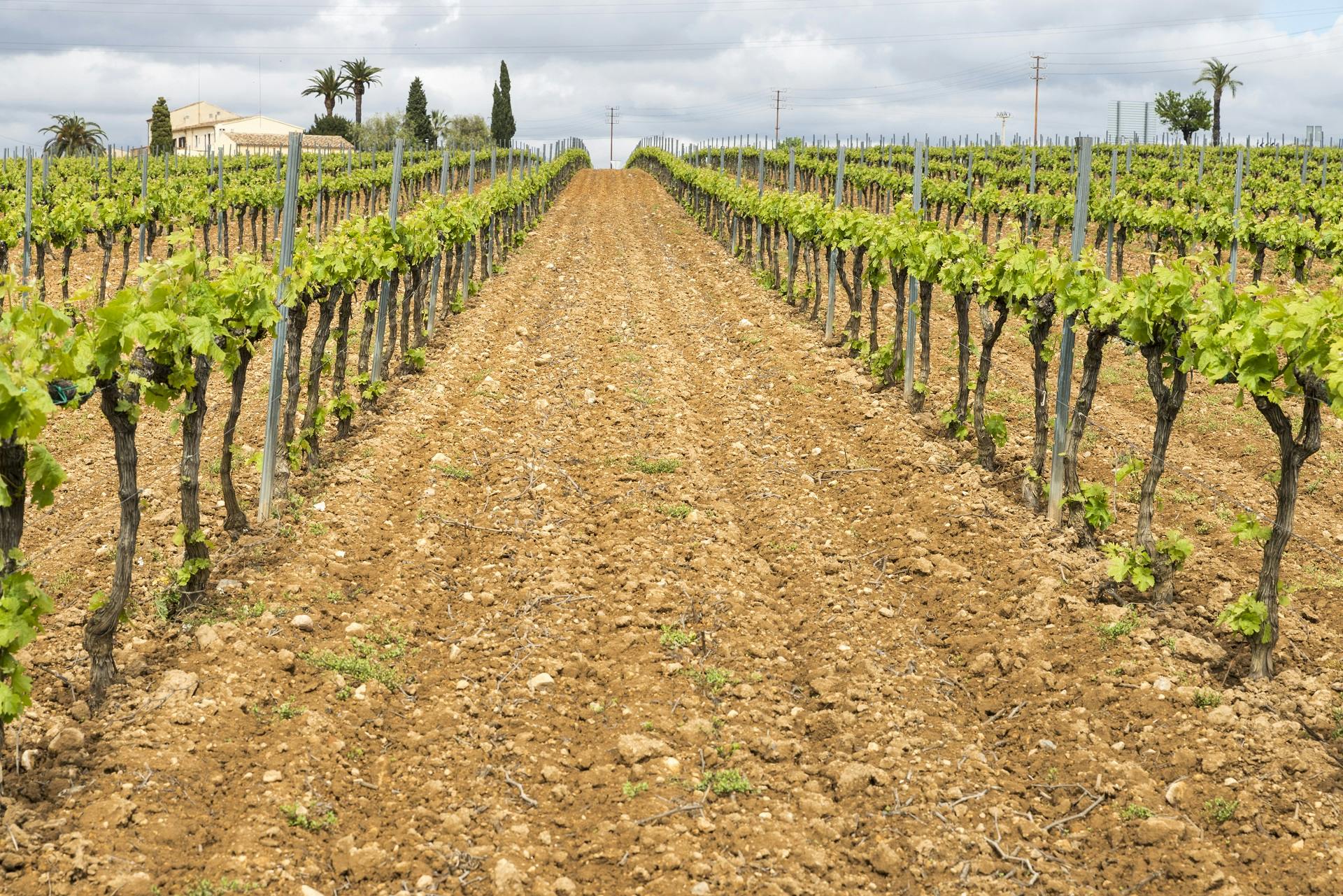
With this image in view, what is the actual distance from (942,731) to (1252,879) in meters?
1.62

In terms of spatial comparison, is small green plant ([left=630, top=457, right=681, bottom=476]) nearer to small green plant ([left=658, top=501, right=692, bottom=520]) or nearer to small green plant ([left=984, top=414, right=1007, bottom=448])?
small green plant ([left=658, top=501, right=692, bottom=520])

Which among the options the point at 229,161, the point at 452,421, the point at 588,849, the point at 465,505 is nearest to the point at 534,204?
the point at 229,161

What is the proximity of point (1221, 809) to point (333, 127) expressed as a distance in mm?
86563

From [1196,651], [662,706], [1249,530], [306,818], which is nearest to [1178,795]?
[1196,651]

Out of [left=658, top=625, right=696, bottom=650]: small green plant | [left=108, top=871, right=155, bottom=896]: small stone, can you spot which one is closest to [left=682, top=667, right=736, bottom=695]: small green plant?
[left=658, top=625, right=696, bottom=650]: small green plant

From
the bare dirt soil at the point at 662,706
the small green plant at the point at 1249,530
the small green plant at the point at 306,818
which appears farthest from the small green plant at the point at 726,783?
the small green plant at the point at 1249,530

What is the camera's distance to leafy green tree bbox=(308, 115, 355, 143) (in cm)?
8294

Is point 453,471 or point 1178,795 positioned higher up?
point 453,471

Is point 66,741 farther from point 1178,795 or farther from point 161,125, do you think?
point 161,125

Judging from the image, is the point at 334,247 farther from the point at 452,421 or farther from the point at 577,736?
the point at 577,736

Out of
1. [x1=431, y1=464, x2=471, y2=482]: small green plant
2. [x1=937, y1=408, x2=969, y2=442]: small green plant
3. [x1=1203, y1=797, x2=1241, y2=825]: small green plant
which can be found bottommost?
[x1=1203, y1=797, x2=1241, y2=825]: small green plant

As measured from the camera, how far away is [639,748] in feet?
19.2

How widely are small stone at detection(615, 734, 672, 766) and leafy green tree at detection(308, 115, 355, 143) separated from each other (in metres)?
82.6

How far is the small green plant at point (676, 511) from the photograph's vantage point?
29.7 ft
